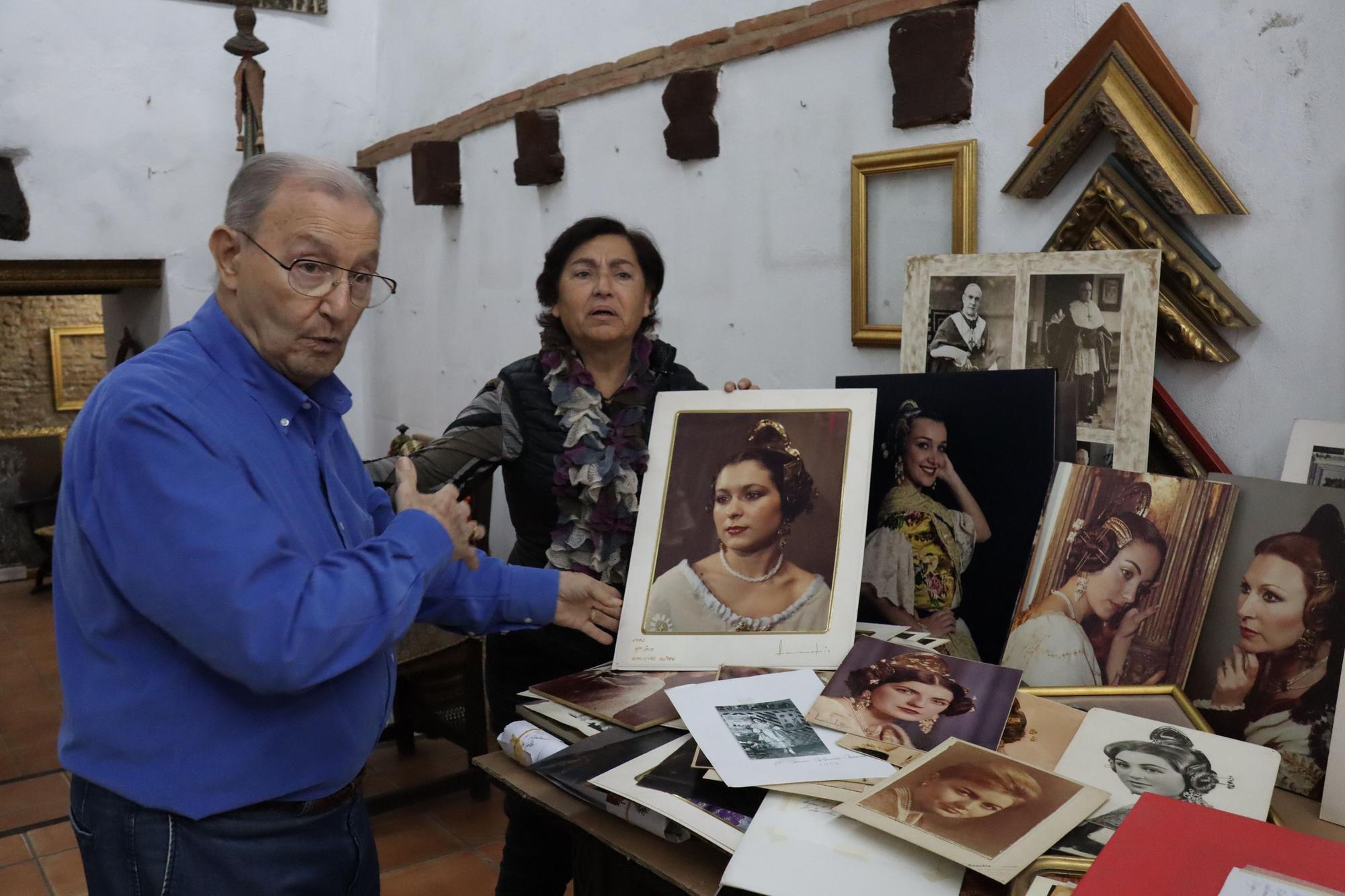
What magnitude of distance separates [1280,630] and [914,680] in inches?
17.7

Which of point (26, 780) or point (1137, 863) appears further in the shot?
point (26, 780)

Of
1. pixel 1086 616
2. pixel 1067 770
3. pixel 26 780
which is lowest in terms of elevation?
pixel 26 780

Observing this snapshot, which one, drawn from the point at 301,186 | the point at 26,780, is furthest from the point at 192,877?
the point at 26,780

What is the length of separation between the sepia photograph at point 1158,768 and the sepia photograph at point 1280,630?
0.13m

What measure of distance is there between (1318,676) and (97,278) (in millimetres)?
4440

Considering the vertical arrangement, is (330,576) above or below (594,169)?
below

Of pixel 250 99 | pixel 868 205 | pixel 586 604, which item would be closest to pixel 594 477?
pixel 586 604

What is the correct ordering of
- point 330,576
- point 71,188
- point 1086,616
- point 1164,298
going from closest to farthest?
1. point 330,576
2. point 1086,616
3. point 1164,298
4. point 71,188

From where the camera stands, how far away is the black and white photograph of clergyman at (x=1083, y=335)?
161 cm

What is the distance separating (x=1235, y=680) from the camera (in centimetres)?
133

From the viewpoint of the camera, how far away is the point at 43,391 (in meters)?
8.01

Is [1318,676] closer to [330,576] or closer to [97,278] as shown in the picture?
[330,576]

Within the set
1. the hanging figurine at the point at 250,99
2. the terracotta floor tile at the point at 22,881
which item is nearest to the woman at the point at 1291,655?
the terracotta floor tile at the point at 22,881

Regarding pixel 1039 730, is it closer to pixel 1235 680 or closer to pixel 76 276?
pixel 1235 680
